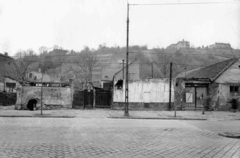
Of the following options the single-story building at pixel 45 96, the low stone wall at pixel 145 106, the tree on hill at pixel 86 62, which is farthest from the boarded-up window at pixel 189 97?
the tree on hill at pixel 86 62

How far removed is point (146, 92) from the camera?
23625 mm

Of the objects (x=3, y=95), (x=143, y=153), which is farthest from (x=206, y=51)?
(x=143, y=153)

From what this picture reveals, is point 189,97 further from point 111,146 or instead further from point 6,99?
point 6,99

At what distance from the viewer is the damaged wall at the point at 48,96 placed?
2216 cm

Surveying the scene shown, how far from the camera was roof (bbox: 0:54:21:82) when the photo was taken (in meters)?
44.7

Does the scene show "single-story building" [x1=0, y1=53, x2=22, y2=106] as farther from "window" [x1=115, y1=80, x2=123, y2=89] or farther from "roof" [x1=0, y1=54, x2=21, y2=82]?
"window" [x1=115, y1=80, x2=123, y2=89]

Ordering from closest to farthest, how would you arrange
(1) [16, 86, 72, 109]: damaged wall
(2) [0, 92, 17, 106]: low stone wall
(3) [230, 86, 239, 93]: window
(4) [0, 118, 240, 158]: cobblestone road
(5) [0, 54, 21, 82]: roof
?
1. (4) [0, 118, 240, 158]: cobblestone road
2. (1) [16, 86, 72, 109]: damaged wall
3. (3) [230, 86, 239, 93]: window
4. (2) [0, 92, 17, 106]: low stone wall
5. (5) [0, 54, 21, 82]: roof

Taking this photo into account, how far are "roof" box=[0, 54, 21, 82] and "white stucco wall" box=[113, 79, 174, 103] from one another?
29255mm

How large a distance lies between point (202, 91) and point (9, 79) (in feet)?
116

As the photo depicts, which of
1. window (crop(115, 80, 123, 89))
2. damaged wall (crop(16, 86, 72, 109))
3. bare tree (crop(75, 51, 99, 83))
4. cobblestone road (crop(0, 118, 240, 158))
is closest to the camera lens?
cobblestone road (crop(0, 118, 240, 158))

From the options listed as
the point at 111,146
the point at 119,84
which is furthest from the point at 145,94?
the point at 111,146

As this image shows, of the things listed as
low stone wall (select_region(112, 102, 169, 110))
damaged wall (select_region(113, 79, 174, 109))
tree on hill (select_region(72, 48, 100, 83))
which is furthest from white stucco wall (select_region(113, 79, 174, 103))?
tree on hill (select_region(72, 48, 100, 83))

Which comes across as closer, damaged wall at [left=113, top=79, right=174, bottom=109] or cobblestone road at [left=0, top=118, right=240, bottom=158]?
cobblestone road at [left=0, top=118, right=240, bottom=158]

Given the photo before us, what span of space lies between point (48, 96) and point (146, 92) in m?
9.95
